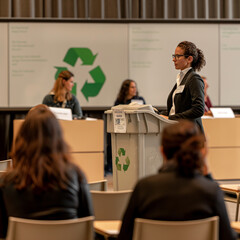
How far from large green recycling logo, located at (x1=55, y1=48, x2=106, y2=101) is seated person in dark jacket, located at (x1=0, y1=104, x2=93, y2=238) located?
5762 millimetres

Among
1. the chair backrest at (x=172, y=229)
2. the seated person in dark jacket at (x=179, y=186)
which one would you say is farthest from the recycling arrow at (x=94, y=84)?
the chair backrest at (x=172, y=229)

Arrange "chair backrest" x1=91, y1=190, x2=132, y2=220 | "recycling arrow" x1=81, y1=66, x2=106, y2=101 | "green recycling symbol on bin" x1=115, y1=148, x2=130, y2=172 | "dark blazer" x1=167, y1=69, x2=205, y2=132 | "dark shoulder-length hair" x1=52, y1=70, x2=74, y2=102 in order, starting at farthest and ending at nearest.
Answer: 1. "recycling arrow" x1=81, y1=66, x2=106, y2=101
2. "dark shoulder-length hair" x1=52, y1=70, x2=74, y2=102
3. "green recycling symbol on bin" x1=115, y1=148, x2=130, y2=172
4. "dark blazer" x1=167, y1=69, x2=205, y2=132
5. "chair backrest" x1=91, y1=190, x2=132, y2=220

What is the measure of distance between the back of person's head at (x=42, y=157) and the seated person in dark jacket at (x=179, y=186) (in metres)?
0.33

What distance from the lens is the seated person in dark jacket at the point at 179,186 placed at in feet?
5.83

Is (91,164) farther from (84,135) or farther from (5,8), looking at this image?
(5,8)

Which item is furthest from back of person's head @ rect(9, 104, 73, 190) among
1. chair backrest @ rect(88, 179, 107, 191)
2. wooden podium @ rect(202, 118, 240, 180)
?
wooden podium @ rect(202, 118, 240, 180)

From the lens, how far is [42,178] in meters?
1.88

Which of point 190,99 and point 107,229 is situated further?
point 190,99

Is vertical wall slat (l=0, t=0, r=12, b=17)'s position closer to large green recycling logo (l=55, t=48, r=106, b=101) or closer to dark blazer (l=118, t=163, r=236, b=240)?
large green recycling logo (l=55, t=48, r=106, b=101)

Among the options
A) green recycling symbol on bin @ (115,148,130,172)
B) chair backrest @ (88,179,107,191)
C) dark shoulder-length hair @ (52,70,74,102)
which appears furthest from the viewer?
dark shoulder-length hair @ (52,70,74,102)

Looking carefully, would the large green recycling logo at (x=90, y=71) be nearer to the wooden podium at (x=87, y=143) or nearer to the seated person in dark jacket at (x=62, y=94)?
the seated person in dark jacket at (x=62, y=94)

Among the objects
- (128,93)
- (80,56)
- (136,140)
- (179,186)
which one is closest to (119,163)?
(136,140)

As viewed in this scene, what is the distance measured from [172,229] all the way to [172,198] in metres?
0.12

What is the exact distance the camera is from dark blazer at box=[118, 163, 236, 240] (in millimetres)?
1779
